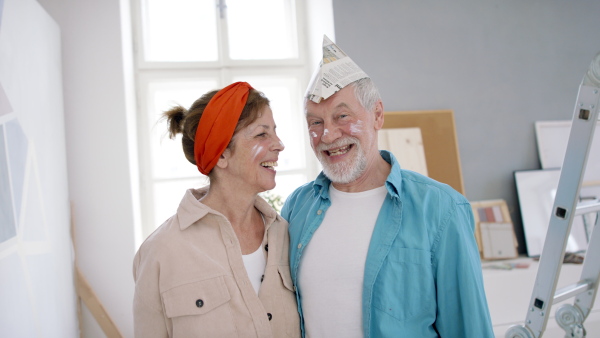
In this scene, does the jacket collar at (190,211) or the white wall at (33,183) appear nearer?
the jacket collar at (190,211)

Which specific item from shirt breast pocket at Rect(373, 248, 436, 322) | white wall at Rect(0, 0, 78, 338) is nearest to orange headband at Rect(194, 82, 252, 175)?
shirt breast pocket at Rect(373, 248, 436, 322)

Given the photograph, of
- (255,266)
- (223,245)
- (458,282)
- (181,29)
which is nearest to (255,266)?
(255,266)

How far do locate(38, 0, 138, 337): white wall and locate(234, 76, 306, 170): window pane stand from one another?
1267mm

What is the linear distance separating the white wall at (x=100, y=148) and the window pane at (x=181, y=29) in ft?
2.26

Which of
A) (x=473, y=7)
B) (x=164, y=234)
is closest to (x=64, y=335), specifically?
(x=164, y=234)

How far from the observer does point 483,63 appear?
3783mm

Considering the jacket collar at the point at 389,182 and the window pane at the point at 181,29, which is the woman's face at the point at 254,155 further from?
the window pane at the point at 181,29

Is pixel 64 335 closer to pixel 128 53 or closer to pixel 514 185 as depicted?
pixel 128 53

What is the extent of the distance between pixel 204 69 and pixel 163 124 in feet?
1.88

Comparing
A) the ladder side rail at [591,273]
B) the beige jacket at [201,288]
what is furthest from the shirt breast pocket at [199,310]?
the ladder side rail at [591,273]

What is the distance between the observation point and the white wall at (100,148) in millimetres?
3061

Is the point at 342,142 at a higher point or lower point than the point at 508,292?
higher

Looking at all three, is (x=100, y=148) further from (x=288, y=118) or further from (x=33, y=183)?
(x=288, y=118)

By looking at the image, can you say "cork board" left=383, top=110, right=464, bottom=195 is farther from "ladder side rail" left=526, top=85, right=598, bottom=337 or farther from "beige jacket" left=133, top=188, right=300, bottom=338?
"beige jacket" left=133, top=188, right=300, bottom=338
